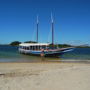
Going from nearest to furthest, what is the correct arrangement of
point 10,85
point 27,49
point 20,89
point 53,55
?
point 20,89 → point 10,85 → point 53,55 → point 27,49

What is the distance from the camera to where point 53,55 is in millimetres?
36938

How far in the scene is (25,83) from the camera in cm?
857

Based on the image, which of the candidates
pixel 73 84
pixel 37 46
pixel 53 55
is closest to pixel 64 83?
pixel 73 84

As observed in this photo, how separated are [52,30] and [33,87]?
34853 mm

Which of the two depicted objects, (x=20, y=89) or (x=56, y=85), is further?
(x=56, y=85)

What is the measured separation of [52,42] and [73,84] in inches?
1286

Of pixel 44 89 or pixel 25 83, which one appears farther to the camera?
pixel 25 83

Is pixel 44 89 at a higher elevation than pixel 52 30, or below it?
below

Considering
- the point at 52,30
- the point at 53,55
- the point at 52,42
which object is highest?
the point at 52,30

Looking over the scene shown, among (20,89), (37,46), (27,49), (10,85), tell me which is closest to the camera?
(20,89)

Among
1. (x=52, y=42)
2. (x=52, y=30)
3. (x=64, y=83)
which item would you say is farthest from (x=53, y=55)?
(x=64, y=83)

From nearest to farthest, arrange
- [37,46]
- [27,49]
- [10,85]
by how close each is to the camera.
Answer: [10,85]
[37,46]
[27,49]

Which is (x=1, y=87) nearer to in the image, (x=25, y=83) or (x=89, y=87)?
(x=25, y=83)

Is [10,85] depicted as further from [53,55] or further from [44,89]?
[53,55]
